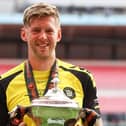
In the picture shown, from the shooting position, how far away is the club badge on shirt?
7.14ft

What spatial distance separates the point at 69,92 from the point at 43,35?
237 millimetres

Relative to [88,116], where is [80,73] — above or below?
above

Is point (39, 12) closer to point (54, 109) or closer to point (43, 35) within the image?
point (43, 35)

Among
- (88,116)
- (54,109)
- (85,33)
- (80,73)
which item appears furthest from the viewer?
→ (85,33)

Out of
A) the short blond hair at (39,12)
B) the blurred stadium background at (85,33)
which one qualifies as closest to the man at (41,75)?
the short blond hair at (39,12)

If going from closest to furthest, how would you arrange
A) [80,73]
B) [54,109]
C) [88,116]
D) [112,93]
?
[54,109] < [88,116] < [80,73] < [112,93]

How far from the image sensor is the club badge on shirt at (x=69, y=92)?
2175mm

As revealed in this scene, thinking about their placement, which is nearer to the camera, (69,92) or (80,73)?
(69,92)

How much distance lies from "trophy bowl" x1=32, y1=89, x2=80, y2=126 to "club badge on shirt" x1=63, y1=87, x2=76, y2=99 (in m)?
0.17

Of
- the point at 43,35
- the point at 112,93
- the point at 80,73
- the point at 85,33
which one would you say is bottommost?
the point at 112,93

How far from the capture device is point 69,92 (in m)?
2.19

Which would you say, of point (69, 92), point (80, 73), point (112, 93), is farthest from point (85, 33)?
point (69, 92)

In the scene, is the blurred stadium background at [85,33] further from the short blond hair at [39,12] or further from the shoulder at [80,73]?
the short blond hair at [39,12]

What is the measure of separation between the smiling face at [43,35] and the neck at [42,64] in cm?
5
